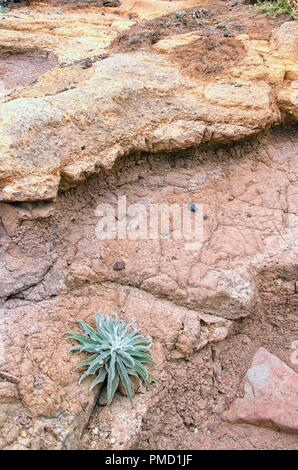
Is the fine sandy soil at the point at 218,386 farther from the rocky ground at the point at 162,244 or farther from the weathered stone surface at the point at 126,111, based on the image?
the weathered stone surface at the point at 126,111

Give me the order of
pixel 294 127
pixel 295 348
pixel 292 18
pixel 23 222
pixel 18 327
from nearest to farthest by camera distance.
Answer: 1. pixel 18 327
2. pixel 23 222
3. pixel 295 348
4. pixel 294 127
5. pixel 292 18

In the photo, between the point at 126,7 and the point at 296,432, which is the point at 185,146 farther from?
the point at 126,7

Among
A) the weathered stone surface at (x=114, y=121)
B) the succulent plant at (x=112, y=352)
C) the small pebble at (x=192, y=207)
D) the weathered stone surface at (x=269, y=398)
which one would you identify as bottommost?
the weathered stone surface at (x=269, y=398)

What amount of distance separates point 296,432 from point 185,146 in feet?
8.17

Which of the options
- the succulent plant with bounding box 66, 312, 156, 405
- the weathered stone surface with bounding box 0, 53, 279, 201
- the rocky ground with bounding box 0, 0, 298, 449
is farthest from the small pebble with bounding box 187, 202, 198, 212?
the succulent plant with bounding box 66, 312, 156, 405

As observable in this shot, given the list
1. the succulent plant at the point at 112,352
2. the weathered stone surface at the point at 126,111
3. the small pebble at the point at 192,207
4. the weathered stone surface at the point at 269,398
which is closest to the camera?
the succulent plant at the point at 112,352

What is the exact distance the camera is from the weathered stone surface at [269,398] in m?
2.67

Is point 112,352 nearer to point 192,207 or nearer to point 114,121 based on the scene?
point 192,207

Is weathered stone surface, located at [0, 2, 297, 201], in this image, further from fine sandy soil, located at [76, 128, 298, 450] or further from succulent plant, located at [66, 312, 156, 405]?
succulent plant, located at [66, 312, 156, 405]

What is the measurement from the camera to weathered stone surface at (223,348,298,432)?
2.67 meters

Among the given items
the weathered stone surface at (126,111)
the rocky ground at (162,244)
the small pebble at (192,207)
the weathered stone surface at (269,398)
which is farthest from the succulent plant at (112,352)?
the small pebble at (192,207)

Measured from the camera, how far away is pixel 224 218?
343 cm

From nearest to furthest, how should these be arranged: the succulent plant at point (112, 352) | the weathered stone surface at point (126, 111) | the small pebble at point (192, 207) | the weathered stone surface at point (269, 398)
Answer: the succulent plant at point (112, 352)
the weathered stone surface at point (269, 398)
the weathered stone surface at point (126, 111)
the small pebble at point (192, 207)

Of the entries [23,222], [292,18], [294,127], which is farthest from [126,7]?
[23,222]
